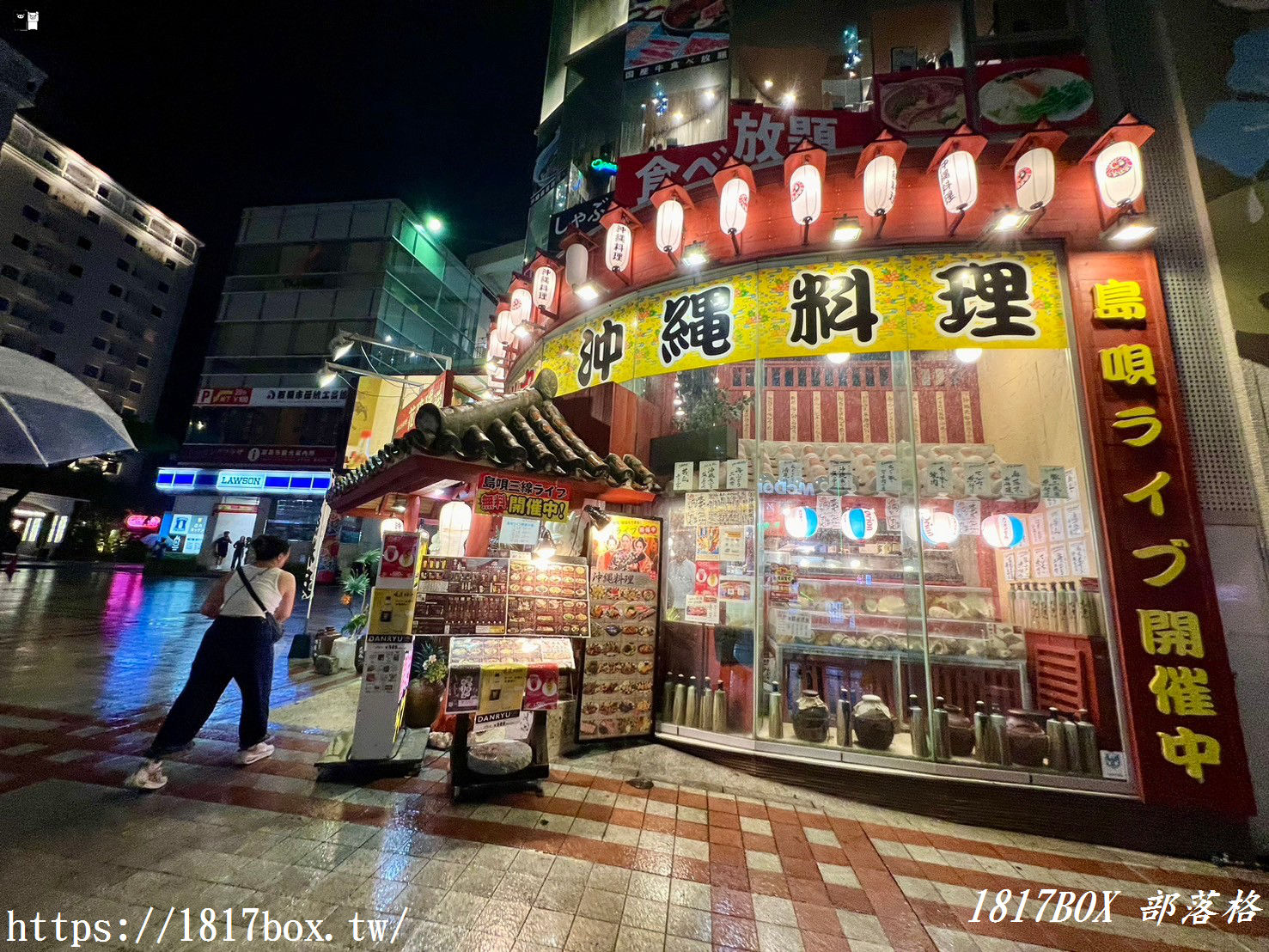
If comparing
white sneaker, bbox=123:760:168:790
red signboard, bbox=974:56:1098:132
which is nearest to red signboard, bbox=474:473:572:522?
white sneaker, bbox=123:760:168:790

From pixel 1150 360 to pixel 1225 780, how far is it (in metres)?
4.78

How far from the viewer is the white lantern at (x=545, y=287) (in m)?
10.6

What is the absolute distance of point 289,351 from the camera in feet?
124

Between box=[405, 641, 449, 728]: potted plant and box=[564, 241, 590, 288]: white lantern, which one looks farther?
box=[564, 241, 590, 288]: white lantern

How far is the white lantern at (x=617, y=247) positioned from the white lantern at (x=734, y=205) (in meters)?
1.90

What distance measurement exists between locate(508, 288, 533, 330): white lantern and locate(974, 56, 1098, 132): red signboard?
8.86m

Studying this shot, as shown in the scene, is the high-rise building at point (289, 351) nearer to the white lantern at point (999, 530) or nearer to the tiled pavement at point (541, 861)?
the tiled pavement at point (541, 861)

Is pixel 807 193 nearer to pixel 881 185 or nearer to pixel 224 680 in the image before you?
pixel 881 185

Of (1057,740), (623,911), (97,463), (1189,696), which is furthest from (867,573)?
(97,463)

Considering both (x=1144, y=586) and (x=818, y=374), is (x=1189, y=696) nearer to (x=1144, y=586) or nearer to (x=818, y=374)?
(x=1144, y=586)

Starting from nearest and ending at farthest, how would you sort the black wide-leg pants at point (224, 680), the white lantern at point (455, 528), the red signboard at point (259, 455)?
the black wide-leg pants at point (224, 680) → the white lantern at point (455, 528) → the red signboard at point (259, 455)

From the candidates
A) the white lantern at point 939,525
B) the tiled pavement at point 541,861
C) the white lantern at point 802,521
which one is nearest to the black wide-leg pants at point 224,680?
the tiled pavement at point 541,861

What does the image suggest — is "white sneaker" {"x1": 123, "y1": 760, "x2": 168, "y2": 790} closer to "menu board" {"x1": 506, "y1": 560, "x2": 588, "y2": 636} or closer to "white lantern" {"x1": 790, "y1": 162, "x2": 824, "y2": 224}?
"menu board" {"x1": 506, "y1": 560, "x2": 588, "y2": 636}

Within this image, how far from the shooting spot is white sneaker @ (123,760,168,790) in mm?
4863
